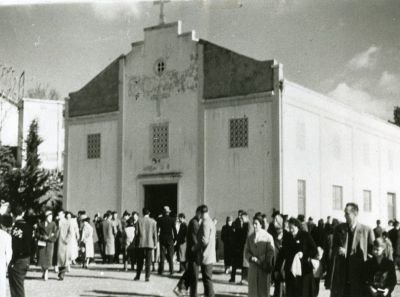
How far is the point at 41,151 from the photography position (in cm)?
3747

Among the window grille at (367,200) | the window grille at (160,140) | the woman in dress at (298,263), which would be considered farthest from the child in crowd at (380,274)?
the window grille at (367,200)

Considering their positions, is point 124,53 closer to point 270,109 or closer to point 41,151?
point 270,109

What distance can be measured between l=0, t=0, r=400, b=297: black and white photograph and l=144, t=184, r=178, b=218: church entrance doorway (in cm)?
6

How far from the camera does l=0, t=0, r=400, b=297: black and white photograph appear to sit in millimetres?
10492

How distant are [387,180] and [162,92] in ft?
37.0

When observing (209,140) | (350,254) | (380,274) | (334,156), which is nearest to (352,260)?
(350,254)

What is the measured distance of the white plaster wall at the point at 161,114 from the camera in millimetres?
23234

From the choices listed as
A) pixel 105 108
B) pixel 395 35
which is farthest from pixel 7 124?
pixel 395 35

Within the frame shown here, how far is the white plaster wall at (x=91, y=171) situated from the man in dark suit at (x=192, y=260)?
13.1m

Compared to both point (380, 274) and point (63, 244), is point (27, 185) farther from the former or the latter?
point (380, 274)

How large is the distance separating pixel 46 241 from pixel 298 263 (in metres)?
8.08

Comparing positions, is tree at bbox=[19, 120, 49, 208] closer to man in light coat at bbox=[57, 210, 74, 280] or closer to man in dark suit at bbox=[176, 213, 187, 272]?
man in light coat at bbox=[57, 210, 74, 280]

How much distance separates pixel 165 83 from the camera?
2423 centimetres

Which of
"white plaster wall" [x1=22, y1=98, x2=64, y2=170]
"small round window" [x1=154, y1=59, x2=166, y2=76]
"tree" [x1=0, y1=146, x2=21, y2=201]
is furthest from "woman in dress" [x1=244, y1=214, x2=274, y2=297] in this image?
"white plaster wall" [x1=22, y1=98, x2=64, y2=170]
